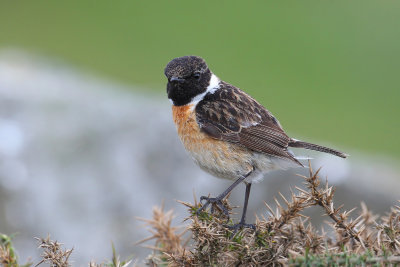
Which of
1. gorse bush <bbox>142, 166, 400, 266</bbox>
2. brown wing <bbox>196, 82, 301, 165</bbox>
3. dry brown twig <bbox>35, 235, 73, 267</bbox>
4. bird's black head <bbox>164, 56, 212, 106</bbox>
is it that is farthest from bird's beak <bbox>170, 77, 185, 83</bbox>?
dry brown twig <bbox>35, 235, 73, 267</bbox>

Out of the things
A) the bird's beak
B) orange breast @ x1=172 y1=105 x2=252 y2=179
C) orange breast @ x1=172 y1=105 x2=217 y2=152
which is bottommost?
orange breast @ x1=172 y1=105 x2=252 y2=179

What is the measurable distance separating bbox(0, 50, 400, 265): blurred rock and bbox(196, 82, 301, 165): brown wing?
4.36 feet

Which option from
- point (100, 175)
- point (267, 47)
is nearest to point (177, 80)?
point (100, 175)

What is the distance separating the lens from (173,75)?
457cm

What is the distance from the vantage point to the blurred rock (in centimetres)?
620

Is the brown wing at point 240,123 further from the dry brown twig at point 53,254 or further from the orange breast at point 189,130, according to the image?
the dry brown twig at point 53,254

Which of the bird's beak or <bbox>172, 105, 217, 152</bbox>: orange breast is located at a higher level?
the bird's beak

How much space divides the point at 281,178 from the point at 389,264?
3843 mm

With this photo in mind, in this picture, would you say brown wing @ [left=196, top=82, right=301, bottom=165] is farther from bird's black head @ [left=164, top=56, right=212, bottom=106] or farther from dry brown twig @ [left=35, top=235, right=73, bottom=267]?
dry brown twig @ [left=35, top=235, right=73, bottom=267]

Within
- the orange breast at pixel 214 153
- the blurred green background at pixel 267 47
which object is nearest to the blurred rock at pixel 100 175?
the orange breast at pixel 214 153

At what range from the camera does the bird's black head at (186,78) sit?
180 inches

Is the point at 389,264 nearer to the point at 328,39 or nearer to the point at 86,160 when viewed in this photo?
the point at 86,160

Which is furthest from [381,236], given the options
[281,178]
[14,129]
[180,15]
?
[180,15]

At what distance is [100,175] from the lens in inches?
262
